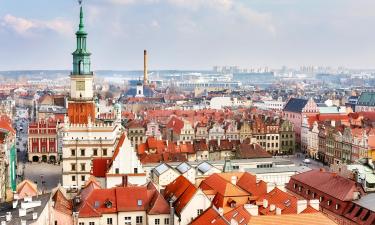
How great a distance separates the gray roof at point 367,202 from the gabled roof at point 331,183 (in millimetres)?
979

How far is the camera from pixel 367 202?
53969mm

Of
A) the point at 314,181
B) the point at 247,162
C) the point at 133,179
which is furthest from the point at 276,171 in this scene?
the point at 133,179

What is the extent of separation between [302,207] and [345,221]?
8.65 metres

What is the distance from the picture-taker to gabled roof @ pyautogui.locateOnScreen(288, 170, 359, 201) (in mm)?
55812

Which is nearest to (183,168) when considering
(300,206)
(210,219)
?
(300,206)

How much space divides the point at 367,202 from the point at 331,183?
5818 millimetres

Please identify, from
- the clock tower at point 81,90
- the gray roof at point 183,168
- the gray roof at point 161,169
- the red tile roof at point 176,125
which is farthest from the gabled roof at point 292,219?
the red tile roof at point 176,125

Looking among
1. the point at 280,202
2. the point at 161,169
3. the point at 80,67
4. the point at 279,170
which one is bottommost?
the point at 279,170

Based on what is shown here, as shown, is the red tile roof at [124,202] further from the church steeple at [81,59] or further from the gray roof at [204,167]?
the church steeple at [81,59]

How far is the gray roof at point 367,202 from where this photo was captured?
172ft

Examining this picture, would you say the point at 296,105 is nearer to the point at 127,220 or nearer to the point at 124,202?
the point at 124,202

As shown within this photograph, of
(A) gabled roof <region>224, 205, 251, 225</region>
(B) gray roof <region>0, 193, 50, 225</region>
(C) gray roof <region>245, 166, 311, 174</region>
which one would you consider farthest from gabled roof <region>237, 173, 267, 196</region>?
(B) gray roof <region>0, 193, 50, 225</region>

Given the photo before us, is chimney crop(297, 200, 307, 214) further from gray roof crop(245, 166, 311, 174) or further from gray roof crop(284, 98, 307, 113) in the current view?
gray roof crop(284, 98, 307, 113)

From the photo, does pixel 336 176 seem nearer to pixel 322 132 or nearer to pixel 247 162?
pixel 247 162
